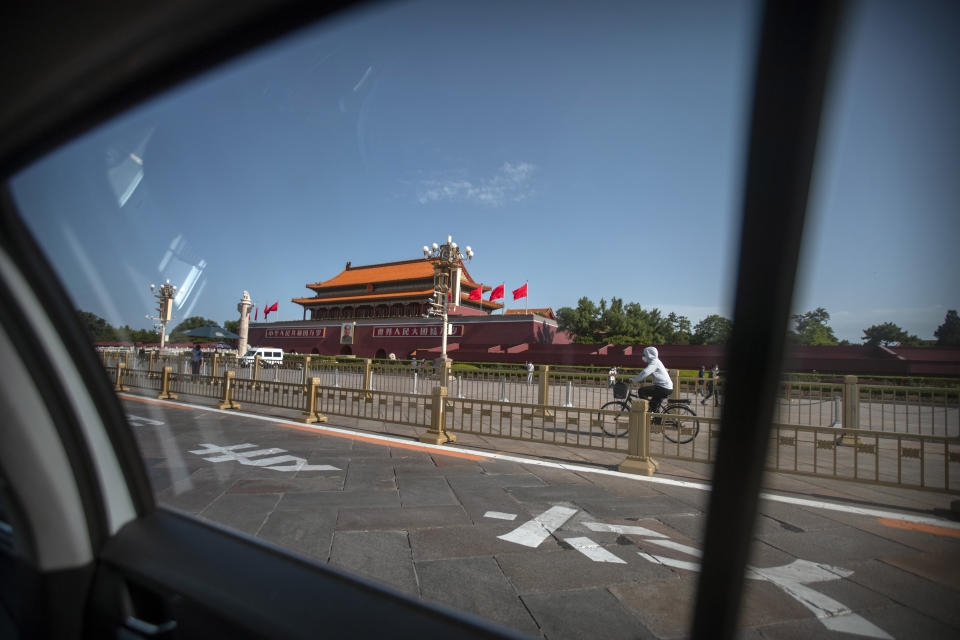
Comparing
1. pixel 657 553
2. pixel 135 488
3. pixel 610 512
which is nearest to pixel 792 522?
pixel 657 553

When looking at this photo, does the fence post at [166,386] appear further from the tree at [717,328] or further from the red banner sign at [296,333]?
the red banner sign at [296,333]

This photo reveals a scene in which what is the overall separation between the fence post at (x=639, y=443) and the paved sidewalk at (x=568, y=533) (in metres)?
0.27

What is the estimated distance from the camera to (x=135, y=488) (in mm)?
1352

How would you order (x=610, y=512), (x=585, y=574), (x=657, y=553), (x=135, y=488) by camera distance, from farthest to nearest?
1. (x=610, y=512)
2. (x=657, y=553)
3. (x=585, y=574)
4. (x=135, y=488)

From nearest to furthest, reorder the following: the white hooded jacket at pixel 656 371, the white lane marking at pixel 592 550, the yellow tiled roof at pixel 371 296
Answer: the white lane marking at pixel 592 550, the white hooded jacket at pixel 656 371, the yellow tiled roof at pixel 371 296

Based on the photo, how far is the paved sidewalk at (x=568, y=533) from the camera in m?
0.95

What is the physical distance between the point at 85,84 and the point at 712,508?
5.65ft

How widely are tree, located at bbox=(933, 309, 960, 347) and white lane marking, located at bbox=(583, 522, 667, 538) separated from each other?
2468 mm

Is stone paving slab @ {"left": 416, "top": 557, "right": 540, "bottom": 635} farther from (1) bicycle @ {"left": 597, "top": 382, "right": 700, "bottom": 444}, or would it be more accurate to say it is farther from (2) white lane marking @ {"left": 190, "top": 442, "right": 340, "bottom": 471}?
(1) bicycle @ {"left": 597, "top": 382, "right": 700, "bottom": 444}

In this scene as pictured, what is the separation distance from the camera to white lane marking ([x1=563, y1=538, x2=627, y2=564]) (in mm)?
2291

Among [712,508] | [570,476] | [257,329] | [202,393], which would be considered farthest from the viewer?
[257,329]

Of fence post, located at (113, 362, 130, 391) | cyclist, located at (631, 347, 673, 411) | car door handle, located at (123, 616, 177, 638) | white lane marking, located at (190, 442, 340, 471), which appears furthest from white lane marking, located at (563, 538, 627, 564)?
cyclist, located at (631, 347, 673, 411)

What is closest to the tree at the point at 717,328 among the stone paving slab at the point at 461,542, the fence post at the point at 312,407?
the stone paving slab at the point at 461,542

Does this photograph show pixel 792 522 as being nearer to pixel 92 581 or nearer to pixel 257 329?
pixel 92 581
